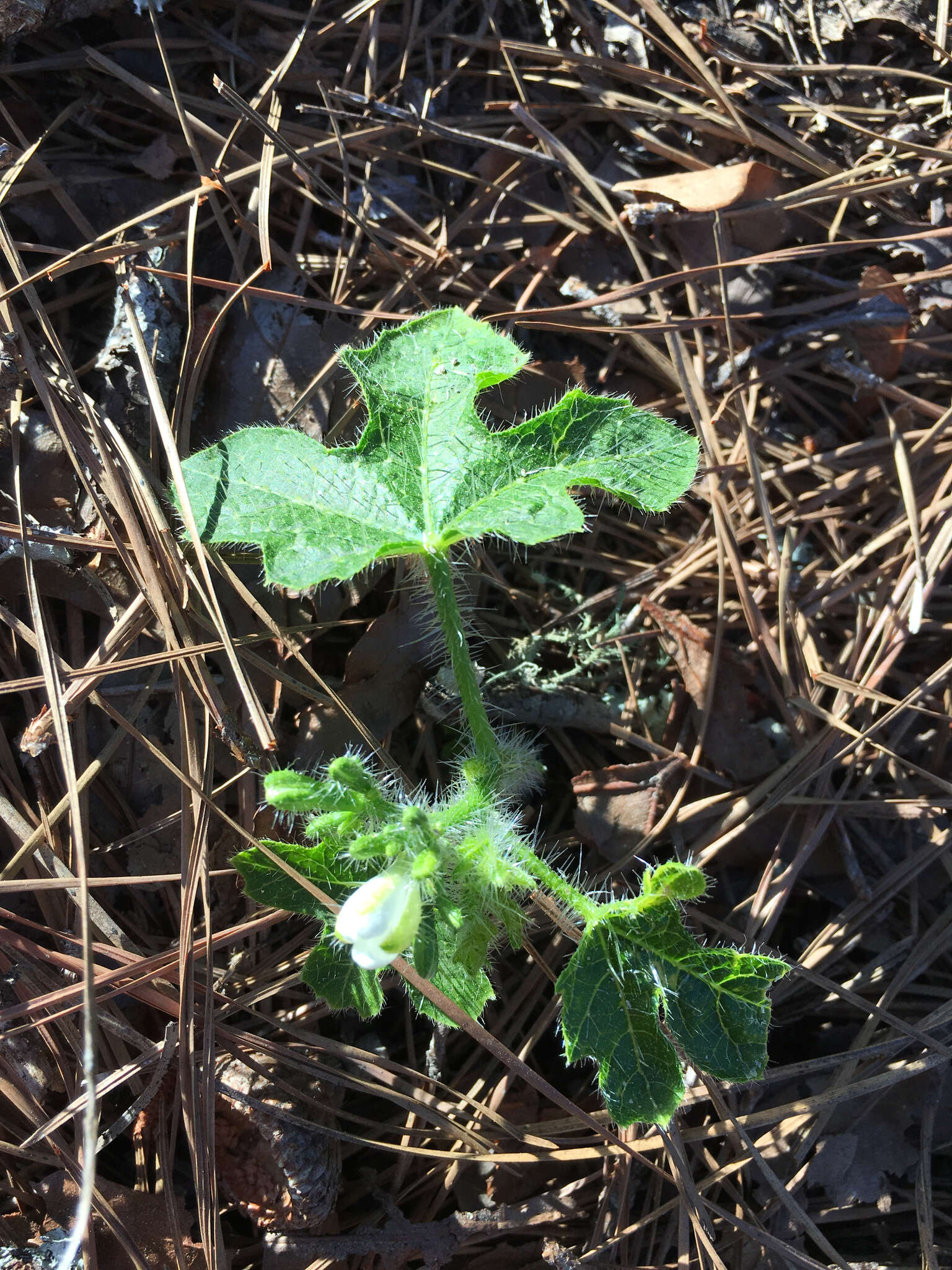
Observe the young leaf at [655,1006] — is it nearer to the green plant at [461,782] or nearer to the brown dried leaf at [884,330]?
the green plant at [461,782]

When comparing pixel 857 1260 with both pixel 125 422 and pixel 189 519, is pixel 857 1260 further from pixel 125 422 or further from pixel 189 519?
pixel 125 422

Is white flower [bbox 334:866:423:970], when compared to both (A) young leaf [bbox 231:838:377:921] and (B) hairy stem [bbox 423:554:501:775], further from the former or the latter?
(B) hairy stem [bbox 423:554:501:775]

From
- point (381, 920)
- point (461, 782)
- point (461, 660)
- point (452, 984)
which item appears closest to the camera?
point (381, 920)

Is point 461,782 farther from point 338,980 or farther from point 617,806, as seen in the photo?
point 338,980

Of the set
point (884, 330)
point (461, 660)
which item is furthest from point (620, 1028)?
point (884, 330)

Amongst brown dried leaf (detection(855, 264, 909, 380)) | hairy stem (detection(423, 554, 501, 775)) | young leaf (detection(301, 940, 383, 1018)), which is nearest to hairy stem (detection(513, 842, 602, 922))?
hairy stem (detection(423, 554, 501, 775))

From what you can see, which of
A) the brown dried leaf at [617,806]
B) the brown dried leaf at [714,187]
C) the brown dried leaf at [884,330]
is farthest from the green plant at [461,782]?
the brown dried leaf at [884,330]
